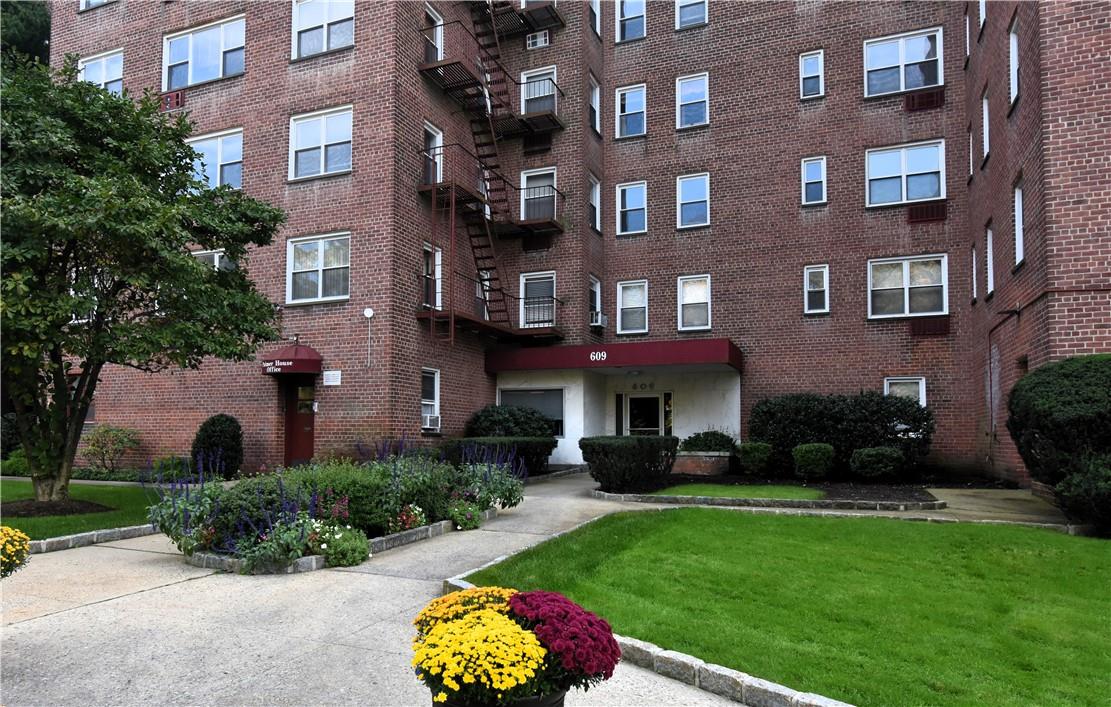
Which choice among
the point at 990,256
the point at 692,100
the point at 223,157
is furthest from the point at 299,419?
the point at 990,256

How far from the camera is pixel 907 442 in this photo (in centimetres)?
1591

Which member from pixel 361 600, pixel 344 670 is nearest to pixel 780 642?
pixel 344 670

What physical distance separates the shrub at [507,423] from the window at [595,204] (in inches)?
251

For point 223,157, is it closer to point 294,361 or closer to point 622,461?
point 294,361

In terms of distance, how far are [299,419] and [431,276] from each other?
4.57 meters

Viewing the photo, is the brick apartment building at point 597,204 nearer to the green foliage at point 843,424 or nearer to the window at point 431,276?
the window at point 431,276

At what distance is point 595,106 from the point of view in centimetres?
2238

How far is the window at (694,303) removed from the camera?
2077 cm

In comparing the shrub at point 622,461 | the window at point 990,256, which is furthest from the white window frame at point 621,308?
the window at point 990,256

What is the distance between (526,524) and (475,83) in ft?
40.0

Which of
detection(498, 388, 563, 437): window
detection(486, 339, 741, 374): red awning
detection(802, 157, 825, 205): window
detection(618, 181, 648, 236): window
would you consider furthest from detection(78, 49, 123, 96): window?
detection(802, 157, 825, 205): window

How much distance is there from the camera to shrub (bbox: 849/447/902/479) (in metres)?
15.1

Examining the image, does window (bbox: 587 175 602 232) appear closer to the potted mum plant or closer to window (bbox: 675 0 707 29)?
window (bbox: 675 0 707 29)

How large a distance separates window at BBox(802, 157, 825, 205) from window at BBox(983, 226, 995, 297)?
4784 millimetres
